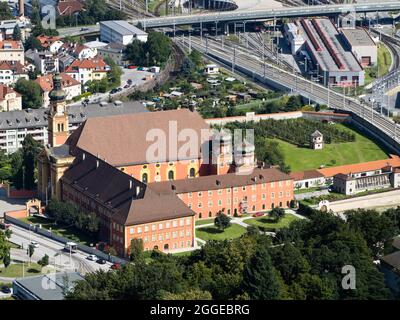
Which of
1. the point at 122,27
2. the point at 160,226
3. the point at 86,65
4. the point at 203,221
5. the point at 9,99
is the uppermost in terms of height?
the point at 122,27

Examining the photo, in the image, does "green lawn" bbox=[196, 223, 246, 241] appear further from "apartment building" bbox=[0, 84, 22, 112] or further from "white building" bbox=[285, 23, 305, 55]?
"white building" bbox=[285, 23, 305, 55]

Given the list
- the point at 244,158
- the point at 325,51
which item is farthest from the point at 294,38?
the point at 244,158

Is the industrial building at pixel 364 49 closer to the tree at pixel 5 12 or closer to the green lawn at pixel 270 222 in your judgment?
the tree at pixel 5 12

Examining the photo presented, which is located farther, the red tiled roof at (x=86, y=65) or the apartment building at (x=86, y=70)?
the red tiled roof at (x=86, y=65)

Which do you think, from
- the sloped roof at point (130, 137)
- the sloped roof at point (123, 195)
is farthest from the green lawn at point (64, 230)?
the sloped roof at point (130, 137)

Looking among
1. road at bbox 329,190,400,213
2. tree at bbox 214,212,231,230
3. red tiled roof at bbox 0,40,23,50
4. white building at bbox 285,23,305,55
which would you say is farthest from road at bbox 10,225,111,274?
white building at bbox 285,23,305,55

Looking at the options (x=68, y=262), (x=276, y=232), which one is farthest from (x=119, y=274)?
(x=276, y=232)

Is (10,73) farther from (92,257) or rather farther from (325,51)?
(92,257)
